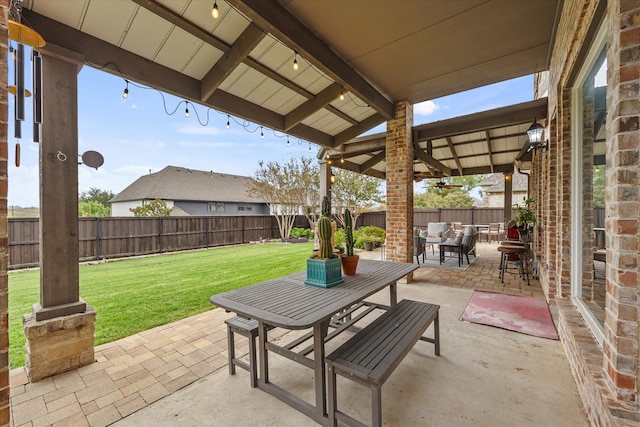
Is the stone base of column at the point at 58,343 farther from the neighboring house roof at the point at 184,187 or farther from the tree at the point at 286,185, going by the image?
the neighboring house roof at the point at 184,187

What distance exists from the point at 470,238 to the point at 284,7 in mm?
6762

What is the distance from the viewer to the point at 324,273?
2.31m

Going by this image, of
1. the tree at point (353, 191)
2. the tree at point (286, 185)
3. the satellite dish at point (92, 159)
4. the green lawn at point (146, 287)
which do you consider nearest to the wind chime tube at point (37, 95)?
the satellite dish at point (92, 159)

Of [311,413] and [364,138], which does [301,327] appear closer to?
[311,413]

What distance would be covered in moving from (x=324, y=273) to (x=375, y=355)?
29.9 inches

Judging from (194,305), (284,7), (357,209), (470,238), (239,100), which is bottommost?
(194,305)

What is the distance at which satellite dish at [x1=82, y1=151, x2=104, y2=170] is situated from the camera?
2.74 m

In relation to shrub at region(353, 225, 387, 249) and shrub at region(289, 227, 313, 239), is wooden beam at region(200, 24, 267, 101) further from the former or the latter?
shrub at region(289, 227, 313, 239)


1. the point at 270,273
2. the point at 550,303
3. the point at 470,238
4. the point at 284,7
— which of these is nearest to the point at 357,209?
the point at 470,238

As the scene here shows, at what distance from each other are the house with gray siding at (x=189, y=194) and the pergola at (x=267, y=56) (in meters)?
12.5

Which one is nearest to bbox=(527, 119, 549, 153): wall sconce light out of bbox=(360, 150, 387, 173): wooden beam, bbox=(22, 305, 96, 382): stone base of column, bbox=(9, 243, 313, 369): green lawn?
bbox=(360, 150, 387, 173): wooden beam

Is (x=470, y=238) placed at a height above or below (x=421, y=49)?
below

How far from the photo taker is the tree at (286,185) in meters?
14.0

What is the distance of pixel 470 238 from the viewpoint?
7.07m
